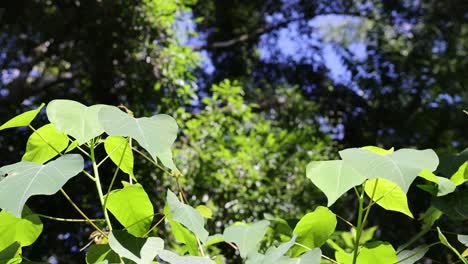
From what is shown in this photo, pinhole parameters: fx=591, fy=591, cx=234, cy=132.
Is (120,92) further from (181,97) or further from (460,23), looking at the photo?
(460,23)

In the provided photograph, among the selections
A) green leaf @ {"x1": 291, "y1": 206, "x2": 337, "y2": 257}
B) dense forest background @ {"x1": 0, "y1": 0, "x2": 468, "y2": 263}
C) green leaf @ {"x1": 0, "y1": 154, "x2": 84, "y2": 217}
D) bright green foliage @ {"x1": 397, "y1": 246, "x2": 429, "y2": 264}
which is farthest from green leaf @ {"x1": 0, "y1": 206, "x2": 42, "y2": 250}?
dense forest background @ {"x1": 0, "y1": 0, "x2": 468, "y2": 263}

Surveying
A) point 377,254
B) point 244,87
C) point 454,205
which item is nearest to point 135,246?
point 377,254

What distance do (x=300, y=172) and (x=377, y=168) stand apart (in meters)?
4.02

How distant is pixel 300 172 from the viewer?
15.2ft

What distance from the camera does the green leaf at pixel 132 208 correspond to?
0.80 meters

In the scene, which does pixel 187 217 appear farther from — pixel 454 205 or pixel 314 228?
pixel 454 205

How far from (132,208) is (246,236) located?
0.52 ft

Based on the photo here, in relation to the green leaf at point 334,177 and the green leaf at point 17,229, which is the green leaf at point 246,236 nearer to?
the green leaf at point 334,177

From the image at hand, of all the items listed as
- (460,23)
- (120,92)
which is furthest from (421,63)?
(120,92)

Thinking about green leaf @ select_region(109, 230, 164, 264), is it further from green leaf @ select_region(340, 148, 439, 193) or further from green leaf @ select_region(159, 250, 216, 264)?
green leaf @ select_region(340, 148, 439, 193)

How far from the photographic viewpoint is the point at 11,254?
0.75m

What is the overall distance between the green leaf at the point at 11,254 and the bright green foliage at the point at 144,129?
22cm

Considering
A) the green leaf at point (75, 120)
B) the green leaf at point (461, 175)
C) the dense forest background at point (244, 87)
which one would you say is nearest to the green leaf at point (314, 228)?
the green leaf at point (461, 175)

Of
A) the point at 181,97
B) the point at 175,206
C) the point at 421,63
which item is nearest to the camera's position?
the point at 175,206
